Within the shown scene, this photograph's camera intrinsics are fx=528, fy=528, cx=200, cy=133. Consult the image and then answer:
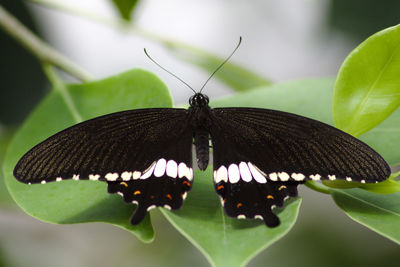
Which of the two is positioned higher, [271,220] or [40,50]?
[271,220]

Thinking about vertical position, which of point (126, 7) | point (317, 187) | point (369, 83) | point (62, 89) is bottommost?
point (62, 89)

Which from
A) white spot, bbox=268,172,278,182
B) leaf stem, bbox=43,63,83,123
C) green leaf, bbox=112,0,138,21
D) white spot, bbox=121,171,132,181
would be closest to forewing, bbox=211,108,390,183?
white spot, bbox=268,172,278,182

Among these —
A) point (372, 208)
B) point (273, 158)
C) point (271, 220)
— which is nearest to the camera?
point (271, 220)

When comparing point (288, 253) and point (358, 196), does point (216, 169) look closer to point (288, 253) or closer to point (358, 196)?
point (358, 196)

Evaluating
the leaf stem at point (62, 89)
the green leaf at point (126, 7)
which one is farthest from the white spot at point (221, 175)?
the green leaf at point (126, 7)

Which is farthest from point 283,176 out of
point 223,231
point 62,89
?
point 62,89

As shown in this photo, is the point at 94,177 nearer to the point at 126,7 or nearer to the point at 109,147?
the point at 109,147

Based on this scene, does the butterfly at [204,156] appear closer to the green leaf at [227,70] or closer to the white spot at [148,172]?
the white spot at [148,172]
